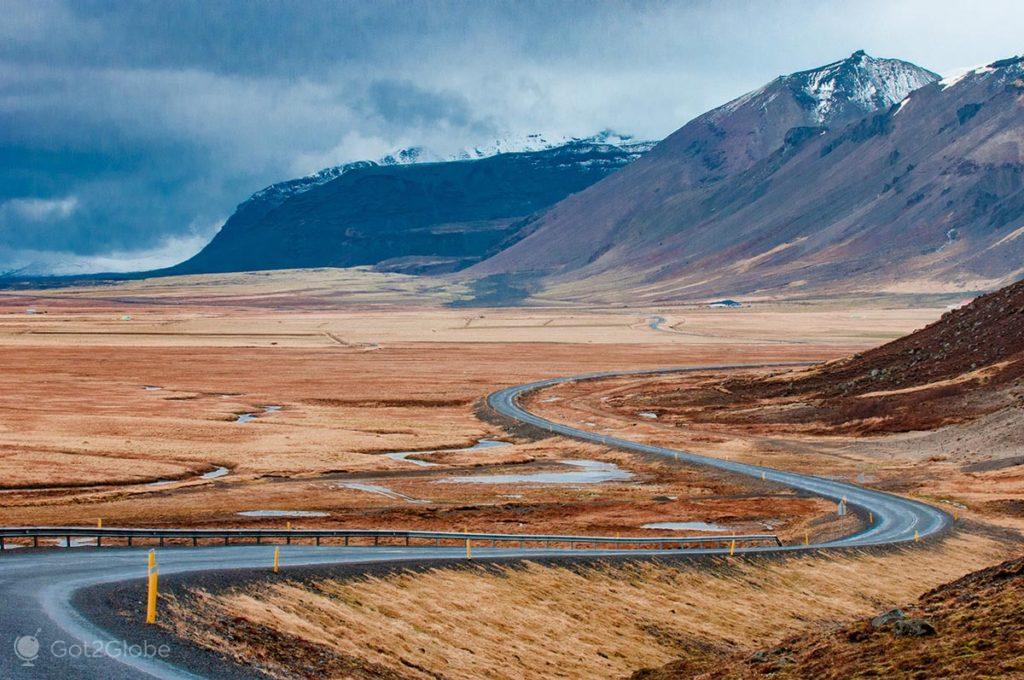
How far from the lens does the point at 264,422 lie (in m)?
109

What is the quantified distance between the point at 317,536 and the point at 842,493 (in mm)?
40521

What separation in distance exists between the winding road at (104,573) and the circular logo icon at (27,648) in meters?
0.02

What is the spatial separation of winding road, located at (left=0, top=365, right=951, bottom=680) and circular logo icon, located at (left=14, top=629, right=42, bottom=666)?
2 cm

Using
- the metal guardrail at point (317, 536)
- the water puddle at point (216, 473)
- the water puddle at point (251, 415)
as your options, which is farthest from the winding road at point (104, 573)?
the water puddle at point (251, 415)

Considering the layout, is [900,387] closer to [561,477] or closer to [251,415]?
[561,477]

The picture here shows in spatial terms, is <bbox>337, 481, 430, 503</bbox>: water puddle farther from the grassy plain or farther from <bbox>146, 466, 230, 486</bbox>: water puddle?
<bbox>146, 466, 230, 486</bbox>: water puddle

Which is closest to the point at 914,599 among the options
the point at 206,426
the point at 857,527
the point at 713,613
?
the point at 713,613

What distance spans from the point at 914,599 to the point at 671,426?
6930 centimetres

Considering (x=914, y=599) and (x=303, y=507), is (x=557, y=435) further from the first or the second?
(x=914, y=599)

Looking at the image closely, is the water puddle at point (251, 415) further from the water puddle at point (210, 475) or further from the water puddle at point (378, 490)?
the water puddle at point (378, 490)

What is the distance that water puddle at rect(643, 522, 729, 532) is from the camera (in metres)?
60.7

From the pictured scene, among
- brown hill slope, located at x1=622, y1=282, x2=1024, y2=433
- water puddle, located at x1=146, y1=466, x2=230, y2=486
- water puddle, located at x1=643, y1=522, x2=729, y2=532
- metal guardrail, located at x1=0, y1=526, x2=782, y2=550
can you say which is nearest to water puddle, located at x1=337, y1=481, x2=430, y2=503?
water puddle, located at x1=146, y1=466, x2=230, y2=486

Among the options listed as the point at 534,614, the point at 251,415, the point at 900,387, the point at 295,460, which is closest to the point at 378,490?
the point at 295,460

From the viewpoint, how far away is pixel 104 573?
31578 millimetres
